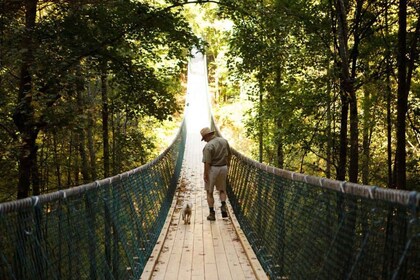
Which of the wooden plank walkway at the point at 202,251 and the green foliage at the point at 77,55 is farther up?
the green foliage at the point at 77,55

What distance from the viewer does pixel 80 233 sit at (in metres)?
2.50

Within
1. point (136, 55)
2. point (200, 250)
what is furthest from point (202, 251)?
point (136, 55)

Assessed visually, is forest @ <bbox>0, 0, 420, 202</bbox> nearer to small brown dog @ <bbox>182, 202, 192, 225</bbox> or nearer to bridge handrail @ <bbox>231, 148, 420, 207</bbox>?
small brown dog @ <bbox>182, 202, 192, 225</bbox>

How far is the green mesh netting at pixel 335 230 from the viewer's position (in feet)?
5.00

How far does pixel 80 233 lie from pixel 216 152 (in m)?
3.57

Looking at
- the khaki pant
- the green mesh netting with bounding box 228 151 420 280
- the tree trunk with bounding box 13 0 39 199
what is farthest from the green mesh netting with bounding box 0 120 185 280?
the tree trunk with bounding box 13 0 39 199

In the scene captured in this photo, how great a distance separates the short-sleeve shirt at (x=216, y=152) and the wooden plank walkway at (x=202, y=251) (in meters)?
0.86

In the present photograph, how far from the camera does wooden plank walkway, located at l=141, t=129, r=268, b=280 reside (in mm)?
3957

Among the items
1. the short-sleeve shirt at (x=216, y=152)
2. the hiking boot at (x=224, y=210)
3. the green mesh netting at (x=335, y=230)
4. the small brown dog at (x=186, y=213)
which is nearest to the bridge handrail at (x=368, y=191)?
the green mesh netting at (x=335, y=230)

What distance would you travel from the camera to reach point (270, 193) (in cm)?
397

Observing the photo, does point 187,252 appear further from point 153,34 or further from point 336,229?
point 153,34

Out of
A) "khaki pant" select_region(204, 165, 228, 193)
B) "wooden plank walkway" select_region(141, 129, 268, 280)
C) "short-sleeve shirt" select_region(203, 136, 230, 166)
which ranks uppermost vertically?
"short-sleeve shirt" select_region(203, 136, 230, 166)

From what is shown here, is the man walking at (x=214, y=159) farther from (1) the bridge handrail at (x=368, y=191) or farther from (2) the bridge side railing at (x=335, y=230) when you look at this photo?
(1) the bridge handrail at (x=368, y=191)

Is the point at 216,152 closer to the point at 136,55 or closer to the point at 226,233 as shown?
the point at 226,233
